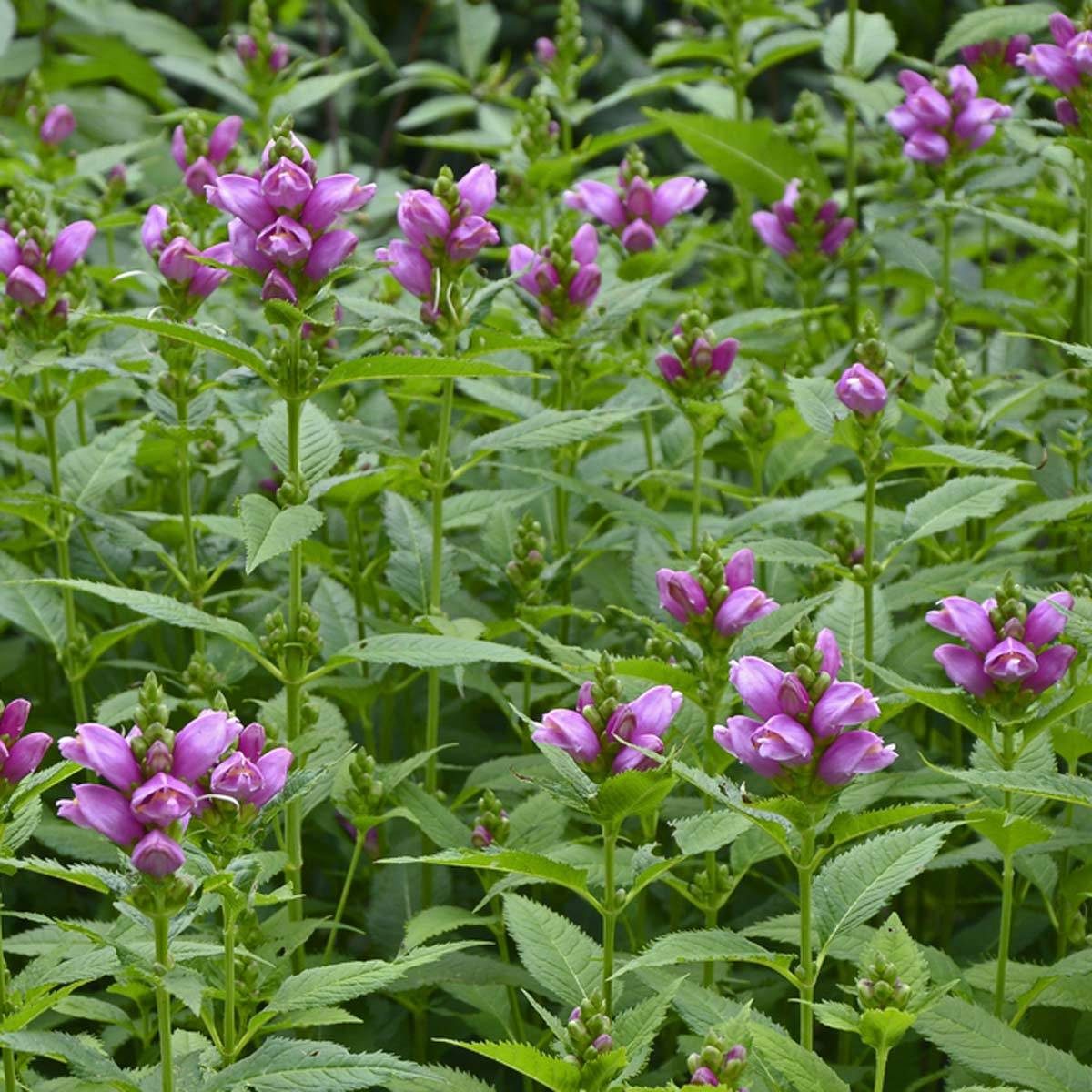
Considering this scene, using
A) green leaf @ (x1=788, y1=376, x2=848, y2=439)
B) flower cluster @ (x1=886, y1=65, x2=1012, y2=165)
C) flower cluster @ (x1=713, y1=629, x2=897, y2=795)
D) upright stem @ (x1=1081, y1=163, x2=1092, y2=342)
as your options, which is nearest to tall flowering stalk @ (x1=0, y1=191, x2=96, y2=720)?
green leaf @ (x1=788, y1=376, x2=848, y2=439)

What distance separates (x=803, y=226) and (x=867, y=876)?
1.56 m

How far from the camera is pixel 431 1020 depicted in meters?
2.46

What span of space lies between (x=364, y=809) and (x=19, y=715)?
1.65 ft

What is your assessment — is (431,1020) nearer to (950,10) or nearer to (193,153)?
(193,153)

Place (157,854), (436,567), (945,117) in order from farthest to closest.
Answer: (945,117) → (436,567) → (157,854)

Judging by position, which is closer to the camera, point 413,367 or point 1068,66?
point 413,367

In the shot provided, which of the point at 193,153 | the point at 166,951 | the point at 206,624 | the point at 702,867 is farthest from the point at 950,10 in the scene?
the point at 166,951

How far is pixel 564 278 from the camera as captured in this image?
2461mm

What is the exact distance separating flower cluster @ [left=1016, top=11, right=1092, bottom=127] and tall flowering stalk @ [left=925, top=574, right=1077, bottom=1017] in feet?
3.59

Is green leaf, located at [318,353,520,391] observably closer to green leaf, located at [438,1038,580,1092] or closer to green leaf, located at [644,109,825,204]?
green leaf, located at [438,1038,580,1092]

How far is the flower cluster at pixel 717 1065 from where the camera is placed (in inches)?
60.7

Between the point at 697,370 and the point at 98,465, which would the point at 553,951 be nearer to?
the point at 697,370

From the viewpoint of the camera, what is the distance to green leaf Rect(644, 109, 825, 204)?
3238 mm

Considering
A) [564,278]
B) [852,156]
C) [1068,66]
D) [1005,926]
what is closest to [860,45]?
[852,156]
